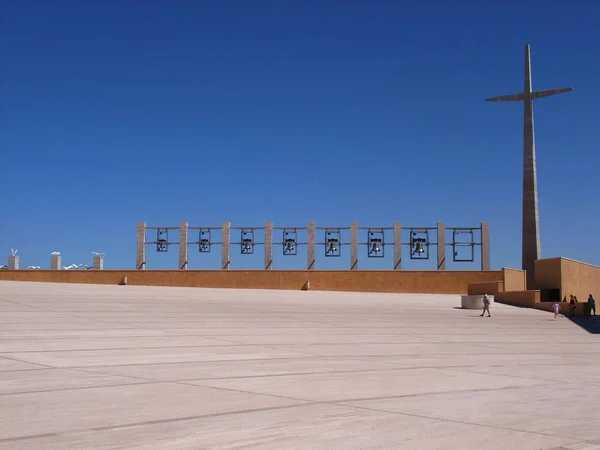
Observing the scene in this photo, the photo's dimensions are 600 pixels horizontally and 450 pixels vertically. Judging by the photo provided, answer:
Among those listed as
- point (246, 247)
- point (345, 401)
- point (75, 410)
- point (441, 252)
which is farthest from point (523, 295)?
point (75, 410)

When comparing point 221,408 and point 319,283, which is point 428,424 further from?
point 319,283

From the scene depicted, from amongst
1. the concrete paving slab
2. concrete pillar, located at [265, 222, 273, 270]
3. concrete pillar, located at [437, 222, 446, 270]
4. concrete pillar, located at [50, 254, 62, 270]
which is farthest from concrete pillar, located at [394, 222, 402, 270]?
the concrete paving slab

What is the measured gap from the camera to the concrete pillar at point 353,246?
1884 inches

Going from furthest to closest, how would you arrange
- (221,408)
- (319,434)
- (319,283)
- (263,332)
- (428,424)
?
(319,283) < (263,332) < (221,408) < (428,424) < (319,434)

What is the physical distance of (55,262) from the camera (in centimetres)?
4844

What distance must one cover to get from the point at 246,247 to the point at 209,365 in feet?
120

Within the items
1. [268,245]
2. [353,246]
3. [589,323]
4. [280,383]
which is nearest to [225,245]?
[268,245]

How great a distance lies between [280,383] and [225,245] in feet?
125

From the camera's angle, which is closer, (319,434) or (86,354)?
(319,434)

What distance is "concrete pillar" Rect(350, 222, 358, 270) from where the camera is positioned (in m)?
47.8

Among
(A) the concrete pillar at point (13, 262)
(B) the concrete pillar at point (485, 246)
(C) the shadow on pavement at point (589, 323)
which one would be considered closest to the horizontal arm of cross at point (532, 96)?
(B) the concrete pillar at point (485, 246)

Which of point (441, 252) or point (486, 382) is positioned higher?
point (441, 252)

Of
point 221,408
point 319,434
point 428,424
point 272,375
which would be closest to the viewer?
point 319,434

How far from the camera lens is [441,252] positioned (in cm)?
4816
